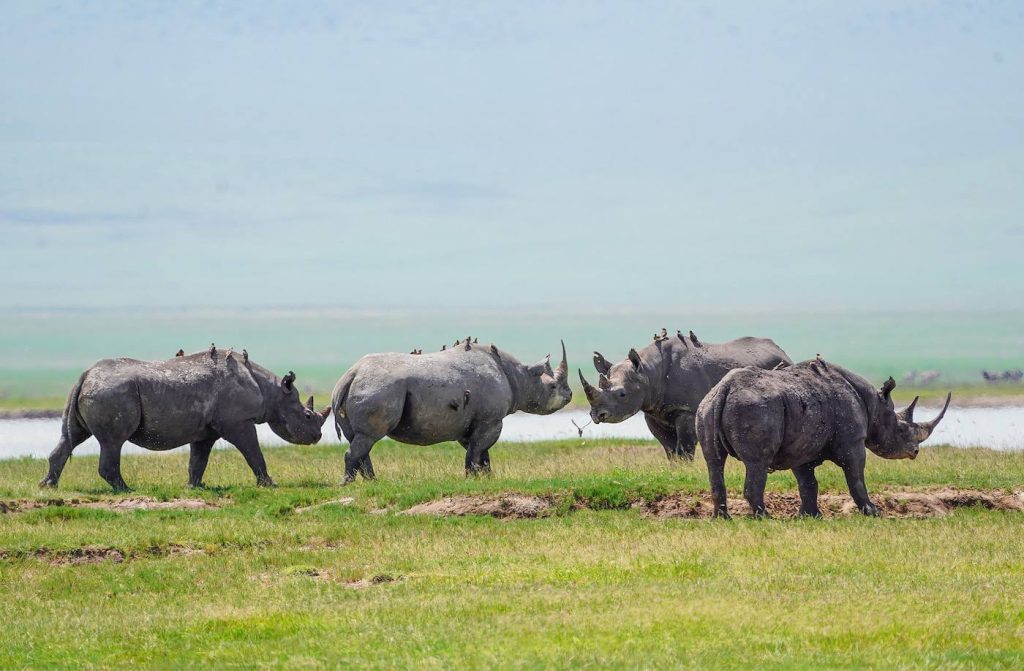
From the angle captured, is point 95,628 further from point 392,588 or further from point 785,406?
point 785,406

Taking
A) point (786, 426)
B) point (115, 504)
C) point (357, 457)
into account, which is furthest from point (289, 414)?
point (786, 426)

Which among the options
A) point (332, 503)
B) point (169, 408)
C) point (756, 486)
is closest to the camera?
point (756, 486)

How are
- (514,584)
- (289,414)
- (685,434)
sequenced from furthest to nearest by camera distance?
(685,434) → (289,414) → (514,584)

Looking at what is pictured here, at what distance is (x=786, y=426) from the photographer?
15836 millimetres

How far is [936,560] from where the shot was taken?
1326 cm

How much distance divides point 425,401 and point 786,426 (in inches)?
278

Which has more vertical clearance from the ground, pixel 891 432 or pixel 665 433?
Result: pixel 891 432

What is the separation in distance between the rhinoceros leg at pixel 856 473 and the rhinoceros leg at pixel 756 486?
→ 1.02 m

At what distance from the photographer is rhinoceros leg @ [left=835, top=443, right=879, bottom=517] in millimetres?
16250

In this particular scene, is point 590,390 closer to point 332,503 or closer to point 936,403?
point 332,503

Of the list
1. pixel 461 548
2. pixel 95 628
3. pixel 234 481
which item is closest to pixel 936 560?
pixel 461 548

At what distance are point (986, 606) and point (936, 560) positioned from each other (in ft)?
6.86

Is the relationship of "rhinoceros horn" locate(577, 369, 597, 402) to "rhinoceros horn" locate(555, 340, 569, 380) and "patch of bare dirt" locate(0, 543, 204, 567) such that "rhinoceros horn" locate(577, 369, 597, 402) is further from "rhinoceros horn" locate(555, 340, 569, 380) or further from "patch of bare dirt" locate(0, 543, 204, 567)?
"patch of bare dirt" locate(0, 543, 204, 567)

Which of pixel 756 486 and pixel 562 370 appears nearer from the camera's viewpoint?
pixel 756 486
